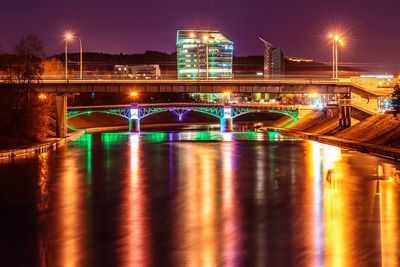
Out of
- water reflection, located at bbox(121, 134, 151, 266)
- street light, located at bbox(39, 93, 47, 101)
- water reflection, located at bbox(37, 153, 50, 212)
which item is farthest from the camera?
street light, located at bbox(39, 93, 47, 101)

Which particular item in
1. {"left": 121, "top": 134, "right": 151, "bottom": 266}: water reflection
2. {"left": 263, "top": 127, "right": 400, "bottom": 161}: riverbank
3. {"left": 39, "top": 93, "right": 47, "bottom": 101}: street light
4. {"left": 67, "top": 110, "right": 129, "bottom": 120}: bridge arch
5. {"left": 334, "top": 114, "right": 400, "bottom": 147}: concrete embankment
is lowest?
{"left": 121, "top": 134, "right": 151, "bottom": 266}: water reflection

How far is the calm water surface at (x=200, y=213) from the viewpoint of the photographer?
23.3 meters

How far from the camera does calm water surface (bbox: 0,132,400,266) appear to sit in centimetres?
2331

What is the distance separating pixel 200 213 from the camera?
31.4m

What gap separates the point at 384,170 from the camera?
160 ft

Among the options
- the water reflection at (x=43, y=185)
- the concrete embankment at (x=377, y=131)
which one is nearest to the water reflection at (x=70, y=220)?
the water reflection at (x=43, y=185)

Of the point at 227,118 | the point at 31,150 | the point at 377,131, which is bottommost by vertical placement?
the point at 31,150

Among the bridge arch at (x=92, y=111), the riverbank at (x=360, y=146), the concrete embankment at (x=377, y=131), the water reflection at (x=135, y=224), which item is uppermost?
the bridge arch at (x=92, y=111)

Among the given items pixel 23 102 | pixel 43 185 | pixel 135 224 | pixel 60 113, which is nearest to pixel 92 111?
pixel 60 113

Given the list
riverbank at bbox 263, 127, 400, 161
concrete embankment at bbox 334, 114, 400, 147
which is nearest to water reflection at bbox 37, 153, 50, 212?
riverbank at bbox 263, 127, 400, 161

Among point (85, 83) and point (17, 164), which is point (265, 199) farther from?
point (85, 83)

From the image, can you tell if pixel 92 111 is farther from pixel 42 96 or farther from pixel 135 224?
pixel 135 224

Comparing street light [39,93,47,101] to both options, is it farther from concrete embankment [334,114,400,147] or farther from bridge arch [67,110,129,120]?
concrete embankment [334,114,400,147]

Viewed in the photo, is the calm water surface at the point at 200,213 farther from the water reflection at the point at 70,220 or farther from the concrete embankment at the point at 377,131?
the concrete embankment at the point at 377,131
